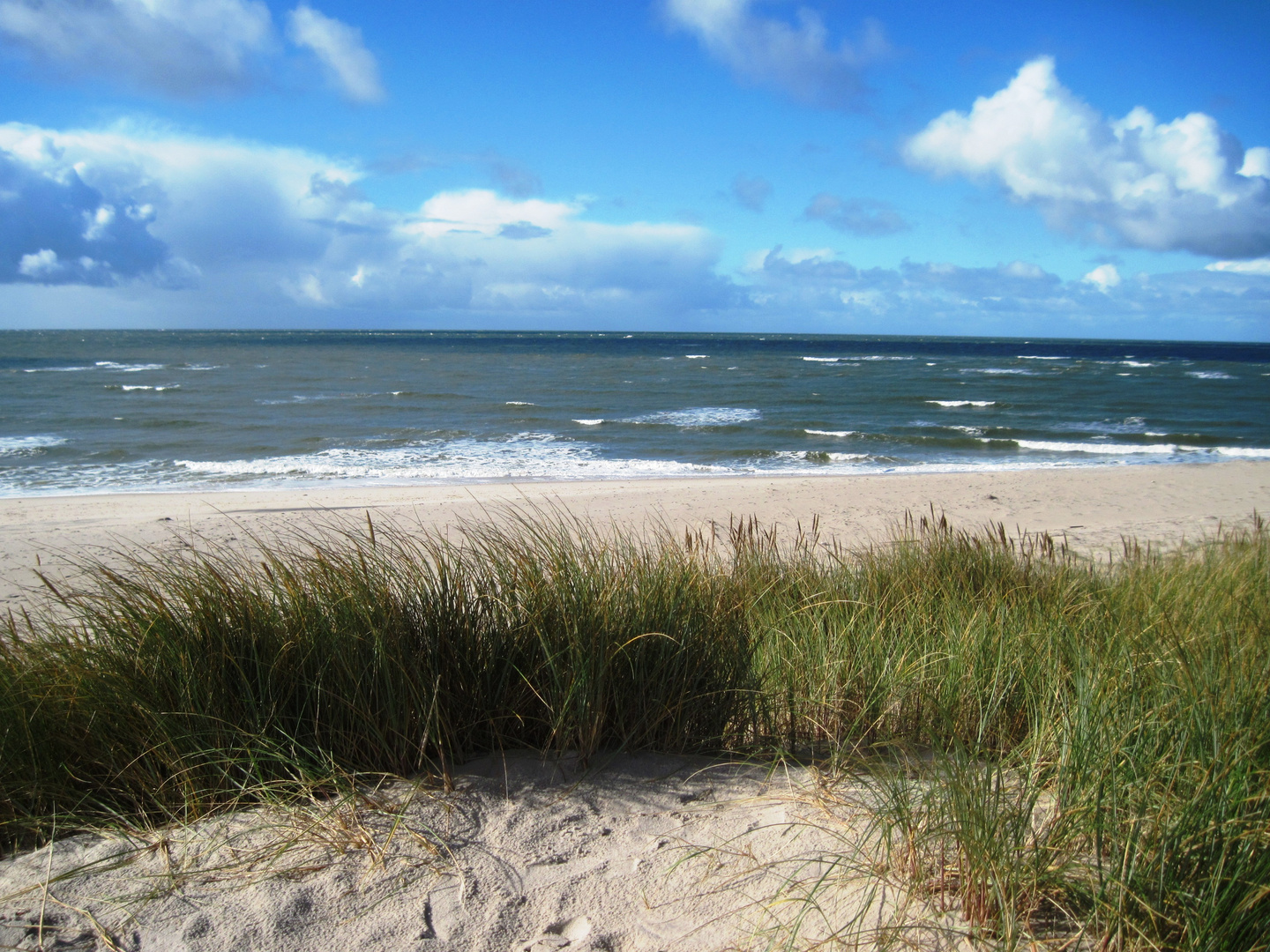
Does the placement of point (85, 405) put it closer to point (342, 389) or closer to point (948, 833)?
point (342, 389)

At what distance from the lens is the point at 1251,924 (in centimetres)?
171

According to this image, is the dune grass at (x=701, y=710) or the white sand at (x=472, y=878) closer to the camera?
the dune grass at (x=701, y=710)

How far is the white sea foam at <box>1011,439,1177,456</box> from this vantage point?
67.3 ft

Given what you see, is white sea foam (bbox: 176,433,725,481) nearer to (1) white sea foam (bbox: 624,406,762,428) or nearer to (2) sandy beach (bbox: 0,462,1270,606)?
(2) sandy beach (bbox: 0,462,1270,606)

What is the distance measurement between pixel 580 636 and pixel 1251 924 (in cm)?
205

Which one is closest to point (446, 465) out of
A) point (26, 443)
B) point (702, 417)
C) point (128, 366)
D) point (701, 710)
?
point (26, 443)

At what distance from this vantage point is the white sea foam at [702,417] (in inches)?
969

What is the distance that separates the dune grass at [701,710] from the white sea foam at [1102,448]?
19.5m

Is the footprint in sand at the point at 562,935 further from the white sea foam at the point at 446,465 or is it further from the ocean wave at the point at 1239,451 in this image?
the ocean wave at the point at 1239,451

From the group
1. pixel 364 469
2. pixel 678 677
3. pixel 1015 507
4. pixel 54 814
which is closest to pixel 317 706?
pixel 54 814

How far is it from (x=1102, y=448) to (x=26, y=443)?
91.0 ft

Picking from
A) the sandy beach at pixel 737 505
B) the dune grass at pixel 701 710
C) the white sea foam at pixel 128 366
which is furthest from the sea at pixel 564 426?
the dune grass at pixel 701 710

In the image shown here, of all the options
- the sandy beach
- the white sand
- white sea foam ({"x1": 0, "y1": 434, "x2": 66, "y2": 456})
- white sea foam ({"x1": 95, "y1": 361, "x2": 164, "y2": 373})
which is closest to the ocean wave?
the sandy beach

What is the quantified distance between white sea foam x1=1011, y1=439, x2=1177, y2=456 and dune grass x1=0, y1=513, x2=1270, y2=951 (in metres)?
19.5
